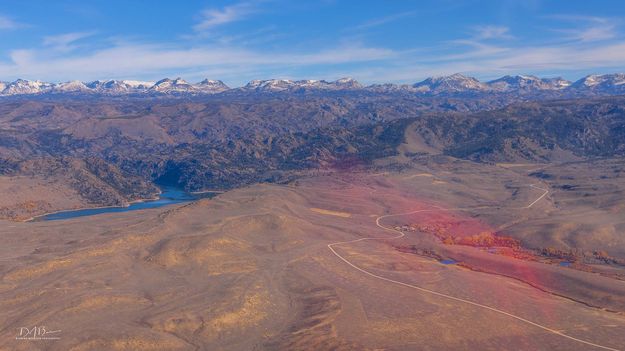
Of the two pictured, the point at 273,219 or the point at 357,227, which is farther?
the point at 357,227

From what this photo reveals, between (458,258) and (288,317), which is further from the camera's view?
(458,258)

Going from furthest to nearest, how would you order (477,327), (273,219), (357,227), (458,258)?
(357,227) → (273,219) → (458,258) → (477,327)

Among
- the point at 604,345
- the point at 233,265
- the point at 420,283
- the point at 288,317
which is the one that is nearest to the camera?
the point at 604,345

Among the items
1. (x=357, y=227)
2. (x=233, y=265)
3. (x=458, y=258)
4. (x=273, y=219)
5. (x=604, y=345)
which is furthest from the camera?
(x=357, y=227)

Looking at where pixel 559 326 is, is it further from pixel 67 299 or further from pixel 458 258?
pixel 67 299

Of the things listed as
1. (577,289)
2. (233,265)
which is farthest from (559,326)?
(233,265)

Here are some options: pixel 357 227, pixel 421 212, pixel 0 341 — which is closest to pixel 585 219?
pixel 421 212

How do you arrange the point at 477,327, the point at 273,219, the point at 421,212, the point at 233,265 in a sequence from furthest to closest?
the point at 421,212, the point at 273,219, the point at 233,265, the point at 477,327

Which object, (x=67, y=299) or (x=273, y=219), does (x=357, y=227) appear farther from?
(x=67, y=299)
